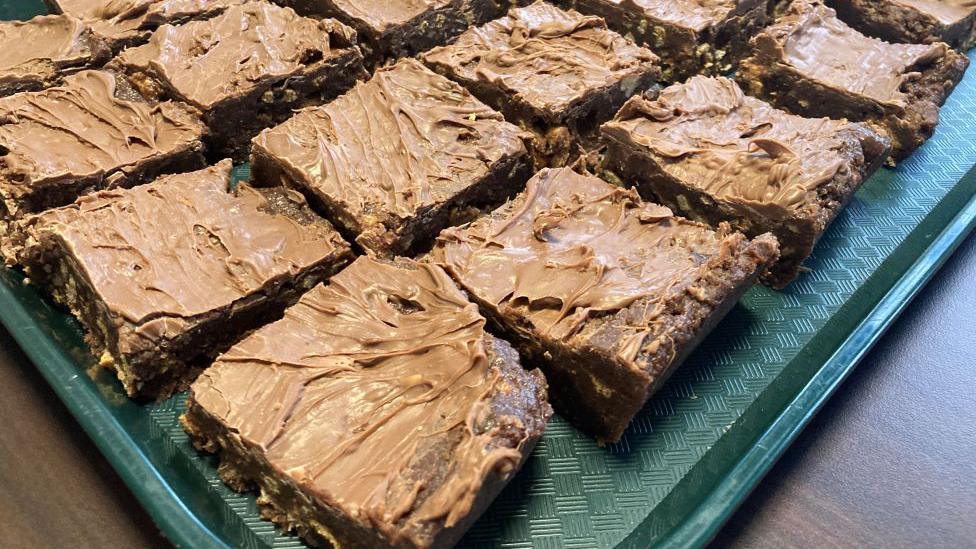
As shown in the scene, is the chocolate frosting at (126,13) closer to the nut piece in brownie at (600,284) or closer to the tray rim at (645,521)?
the tray rim at (645,521)

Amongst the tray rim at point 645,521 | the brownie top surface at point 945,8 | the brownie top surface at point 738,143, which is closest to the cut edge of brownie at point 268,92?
the tray rim at point 645,521

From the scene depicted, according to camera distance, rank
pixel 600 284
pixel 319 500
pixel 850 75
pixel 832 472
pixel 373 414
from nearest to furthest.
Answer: pixel 319 500 < pixel 373 414 < pixel 600 284 < pixel 832 472 < pixel 850 75

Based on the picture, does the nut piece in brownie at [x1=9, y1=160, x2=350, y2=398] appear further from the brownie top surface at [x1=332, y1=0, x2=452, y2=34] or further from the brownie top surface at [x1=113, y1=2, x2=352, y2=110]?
the brownie top surface at [x1=332, y1=0, x2=452, y2=34]

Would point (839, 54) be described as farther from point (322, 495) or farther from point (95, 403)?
point (95, 403)

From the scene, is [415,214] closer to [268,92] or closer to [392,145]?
[392,145]

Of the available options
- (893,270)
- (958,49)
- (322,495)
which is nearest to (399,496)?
(322,495)

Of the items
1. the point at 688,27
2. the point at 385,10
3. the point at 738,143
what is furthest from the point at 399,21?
the point at 738,143
